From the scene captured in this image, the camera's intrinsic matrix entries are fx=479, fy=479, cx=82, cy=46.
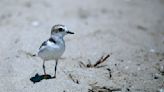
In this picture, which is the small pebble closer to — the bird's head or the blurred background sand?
the blurred background sand

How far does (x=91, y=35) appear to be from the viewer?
11195 mm

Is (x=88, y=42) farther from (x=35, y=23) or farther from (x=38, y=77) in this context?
(x=38, y=77)

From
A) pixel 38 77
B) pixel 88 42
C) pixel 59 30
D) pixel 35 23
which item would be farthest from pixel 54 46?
pixel 35 23

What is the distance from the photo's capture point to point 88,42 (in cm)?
1065

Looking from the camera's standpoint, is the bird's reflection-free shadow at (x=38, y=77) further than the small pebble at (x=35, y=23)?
No

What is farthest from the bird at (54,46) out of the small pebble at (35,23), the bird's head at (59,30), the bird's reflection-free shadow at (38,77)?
the small pebble at (35,23)

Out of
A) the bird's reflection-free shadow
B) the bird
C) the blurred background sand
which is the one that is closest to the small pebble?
the blurred background sand

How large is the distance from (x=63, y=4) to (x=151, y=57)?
16.2 ft

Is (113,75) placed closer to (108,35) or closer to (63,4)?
(108,35)

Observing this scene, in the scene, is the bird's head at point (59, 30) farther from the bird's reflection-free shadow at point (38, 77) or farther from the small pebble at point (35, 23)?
the small pebble at point (35, 23)

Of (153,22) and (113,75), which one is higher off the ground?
(153,22)

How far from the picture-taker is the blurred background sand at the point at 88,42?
8.21 m

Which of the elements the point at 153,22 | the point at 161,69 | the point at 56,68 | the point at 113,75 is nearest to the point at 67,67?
the point at 56,68

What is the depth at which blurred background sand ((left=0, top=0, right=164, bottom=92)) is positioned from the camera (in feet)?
26.9
